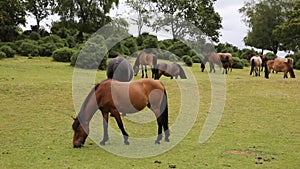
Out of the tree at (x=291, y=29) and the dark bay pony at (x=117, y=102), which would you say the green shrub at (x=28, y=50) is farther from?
the tree at (x=291, y=29)

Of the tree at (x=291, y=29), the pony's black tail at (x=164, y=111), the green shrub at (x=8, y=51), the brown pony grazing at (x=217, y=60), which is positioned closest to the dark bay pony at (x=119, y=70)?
the pony's black tail at (x=164, y=111)

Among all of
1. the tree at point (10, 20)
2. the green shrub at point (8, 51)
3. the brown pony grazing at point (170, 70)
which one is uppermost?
the tree at point (10, 20)

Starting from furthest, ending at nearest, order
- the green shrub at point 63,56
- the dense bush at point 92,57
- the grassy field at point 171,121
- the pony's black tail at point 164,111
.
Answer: the green shrub at point 63,56, the dense bush at point 92,57, the pony's black tail at point 164,111, the grassy field at point 171,121

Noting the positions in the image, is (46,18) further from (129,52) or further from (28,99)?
(28,99)

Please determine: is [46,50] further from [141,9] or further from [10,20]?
[141,9]

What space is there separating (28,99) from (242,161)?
773 centimetres

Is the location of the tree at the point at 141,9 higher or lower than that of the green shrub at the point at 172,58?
higher

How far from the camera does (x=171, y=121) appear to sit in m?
10.7

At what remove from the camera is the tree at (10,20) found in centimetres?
2824

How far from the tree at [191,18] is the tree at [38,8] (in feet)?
40.3

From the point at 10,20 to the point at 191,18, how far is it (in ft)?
67.5

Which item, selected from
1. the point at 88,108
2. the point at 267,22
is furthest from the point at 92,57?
the point at 267,22

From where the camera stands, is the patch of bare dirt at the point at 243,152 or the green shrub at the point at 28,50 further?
the green shrub at the point at 28,50

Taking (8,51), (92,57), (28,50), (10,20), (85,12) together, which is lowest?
(92,57)
